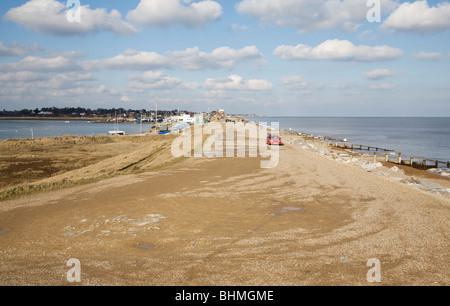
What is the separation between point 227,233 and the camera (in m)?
9.65

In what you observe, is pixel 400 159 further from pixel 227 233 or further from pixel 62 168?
pixel 62 168

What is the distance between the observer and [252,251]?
8.07 m

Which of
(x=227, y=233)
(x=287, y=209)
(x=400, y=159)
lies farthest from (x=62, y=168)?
(x=400, y=159)

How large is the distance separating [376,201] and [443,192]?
605 cm

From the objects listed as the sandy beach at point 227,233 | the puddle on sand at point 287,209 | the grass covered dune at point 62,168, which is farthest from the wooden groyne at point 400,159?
the puddle on sand at point 287,209

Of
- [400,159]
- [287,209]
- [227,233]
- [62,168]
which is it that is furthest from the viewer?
[400,159]

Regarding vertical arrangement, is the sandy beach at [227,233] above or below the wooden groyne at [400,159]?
above

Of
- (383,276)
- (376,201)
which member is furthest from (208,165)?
(383,276)

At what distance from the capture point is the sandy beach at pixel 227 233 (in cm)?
670

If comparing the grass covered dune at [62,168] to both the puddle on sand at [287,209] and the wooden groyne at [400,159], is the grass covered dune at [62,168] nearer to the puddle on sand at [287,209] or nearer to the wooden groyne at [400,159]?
the puddle on sand at [287,209]

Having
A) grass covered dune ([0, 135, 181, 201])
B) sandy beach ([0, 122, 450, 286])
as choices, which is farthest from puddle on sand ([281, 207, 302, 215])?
grass covered dune ([0, 135, 181, 201])

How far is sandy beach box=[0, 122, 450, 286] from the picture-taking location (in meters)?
6.70
